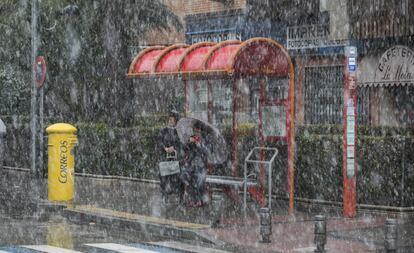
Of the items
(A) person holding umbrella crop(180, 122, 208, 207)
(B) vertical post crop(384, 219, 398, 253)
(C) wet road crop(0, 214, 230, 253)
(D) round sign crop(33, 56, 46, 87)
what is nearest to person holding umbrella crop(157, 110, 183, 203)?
(A) person holding umbrella crop(180, 122, 208, 207)

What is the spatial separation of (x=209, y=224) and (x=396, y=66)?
1004 cm

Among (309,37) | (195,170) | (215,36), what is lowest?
(195,170)

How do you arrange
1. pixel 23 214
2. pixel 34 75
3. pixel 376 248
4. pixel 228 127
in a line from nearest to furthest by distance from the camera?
pixel 376 248
pixel 23 214
pixel 228 127
pixel 34 75

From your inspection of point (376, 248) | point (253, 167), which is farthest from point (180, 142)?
point (376, 248)

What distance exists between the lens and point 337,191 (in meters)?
15.4

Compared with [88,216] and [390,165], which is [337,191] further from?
[88,216]

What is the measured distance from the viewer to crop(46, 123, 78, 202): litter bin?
52.5 feet

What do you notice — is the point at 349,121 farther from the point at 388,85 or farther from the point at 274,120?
the point at 388,85

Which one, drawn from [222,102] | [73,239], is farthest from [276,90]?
[73,239]

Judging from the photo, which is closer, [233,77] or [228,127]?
[233,77]

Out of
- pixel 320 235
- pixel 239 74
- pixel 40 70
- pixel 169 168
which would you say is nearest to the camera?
pixel 320 235

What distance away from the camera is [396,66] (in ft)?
70.7

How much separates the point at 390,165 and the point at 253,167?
300cm

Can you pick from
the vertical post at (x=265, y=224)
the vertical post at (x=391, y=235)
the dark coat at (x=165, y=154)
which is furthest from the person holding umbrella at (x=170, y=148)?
the vertical post at (x=391, y=235)
